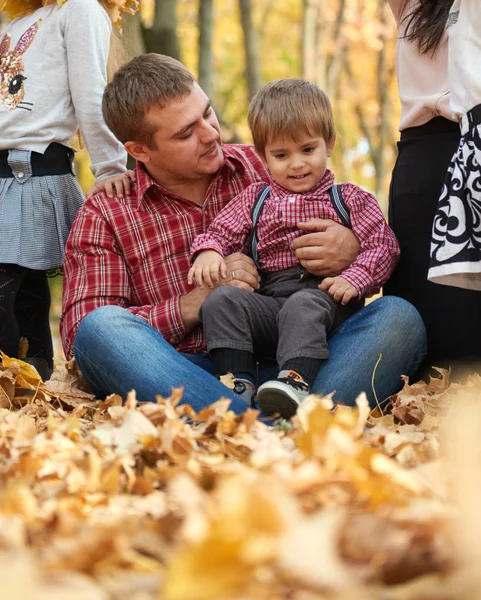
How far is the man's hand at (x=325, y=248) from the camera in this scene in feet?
10.2

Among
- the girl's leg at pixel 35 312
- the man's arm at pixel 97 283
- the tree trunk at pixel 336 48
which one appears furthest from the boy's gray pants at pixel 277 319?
the tree trunk at pixel 336 48

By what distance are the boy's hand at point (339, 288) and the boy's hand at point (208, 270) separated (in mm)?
371

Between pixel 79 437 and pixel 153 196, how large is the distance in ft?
5.10

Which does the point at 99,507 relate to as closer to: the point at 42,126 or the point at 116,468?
the point at 116,468

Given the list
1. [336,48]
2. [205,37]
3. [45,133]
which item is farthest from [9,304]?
[336,48]

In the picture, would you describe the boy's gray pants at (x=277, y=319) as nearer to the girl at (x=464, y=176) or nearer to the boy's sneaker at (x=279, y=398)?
the boy's sneaker at (x=279, y=398)

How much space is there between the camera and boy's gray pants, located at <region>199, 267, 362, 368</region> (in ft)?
9.29

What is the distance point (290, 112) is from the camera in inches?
122

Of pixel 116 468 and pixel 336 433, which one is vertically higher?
pixel 336 433

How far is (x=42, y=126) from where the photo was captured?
356 cm

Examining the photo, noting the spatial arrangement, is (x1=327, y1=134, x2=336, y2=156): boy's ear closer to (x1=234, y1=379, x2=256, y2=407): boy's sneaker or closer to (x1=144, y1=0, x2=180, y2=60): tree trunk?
(x1=234, y1=379, x2=256, y2=407): boy's sneaker

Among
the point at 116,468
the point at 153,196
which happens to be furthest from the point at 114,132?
the point at 116,468

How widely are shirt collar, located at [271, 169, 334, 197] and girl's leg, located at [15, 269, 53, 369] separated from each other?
115 cm

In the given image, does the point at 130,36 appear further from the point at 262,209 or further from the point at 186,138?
the point at 262,209
